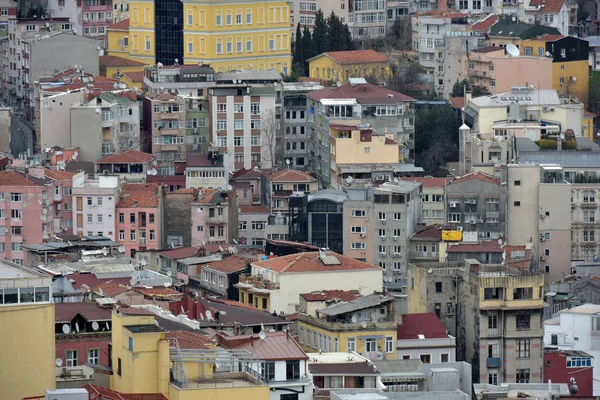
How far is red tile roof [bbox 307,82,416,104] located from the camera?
395ft

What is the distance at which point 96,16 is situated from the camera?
158500 mm

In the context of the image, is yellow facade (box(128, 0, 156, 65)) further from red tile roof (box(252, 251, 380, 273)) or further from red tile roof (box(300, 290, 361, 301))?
red tile roof (box(300, 290, 361, 301))

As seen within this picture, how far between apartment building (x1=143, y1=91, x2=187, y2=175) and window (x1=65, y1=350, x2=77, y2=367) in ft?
174

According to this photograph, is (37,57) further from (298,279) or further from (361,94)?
(298,279)

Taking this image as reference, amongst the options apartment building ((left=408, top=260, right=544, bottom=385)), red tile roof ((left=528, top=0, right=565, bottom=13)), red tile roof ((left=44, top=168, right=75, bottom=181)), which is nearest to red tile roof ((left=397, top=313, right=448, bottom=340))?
apartment building ((left=408, top=260, right=544, bottom=385))

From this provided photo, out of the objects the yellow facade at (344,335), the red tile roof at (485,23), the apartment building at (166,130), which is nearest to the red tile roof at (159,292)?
the yellow facade at (344,335)

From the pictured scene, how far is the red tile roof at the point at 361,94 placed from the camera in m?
120

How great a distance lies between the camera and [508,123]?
389 feet

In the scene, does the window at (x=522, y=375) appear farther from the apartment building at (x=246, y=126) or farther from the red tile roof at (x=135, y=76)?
the red tile roof at (x=135, y=76)

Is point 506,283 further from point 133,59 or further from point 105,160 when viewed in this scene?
point 133,59

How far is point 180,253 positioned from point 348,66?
4349 centimetres

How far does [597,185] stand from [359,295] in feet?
89.1

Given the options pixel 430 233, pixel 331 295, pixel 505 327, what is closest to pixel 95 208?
pixel 430 233

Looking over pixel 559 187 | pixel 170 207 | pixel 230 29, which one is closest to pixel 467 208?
pixel 559 187
